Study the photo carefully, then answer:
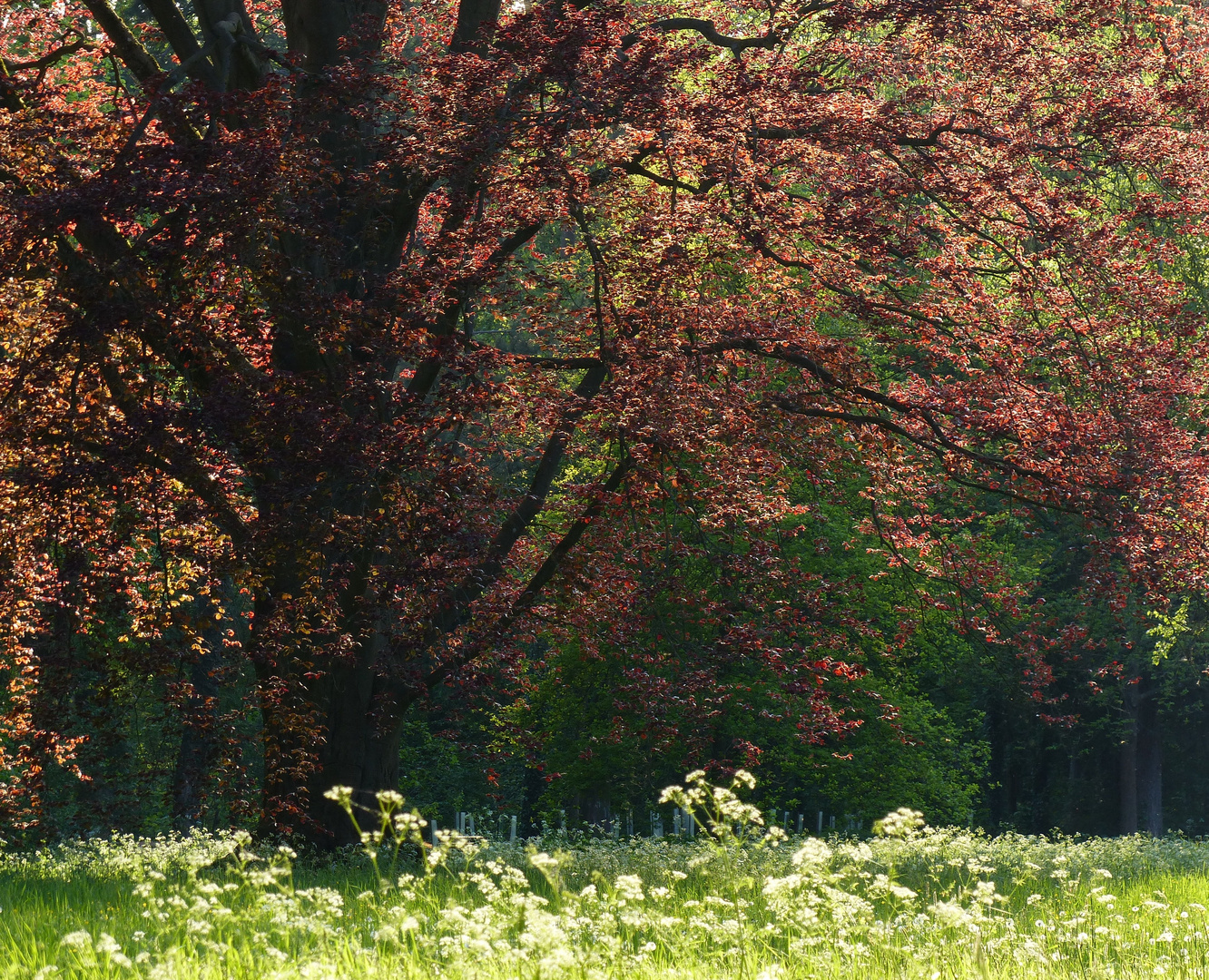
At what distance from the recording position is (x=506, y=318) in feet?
39.9

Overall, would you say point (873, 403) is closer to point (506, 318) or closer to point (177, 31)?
point (506, 318)

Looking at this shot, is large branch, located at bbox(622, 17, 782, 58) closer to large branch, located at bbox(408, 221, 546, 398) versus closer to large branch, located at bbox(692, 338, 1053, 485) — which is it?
large branch, located at bbox(408, 221, 546, 398)

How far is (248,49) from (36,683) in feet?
20.5

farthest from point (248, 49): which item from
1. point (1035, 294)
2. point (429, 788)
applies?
point (429, 788)

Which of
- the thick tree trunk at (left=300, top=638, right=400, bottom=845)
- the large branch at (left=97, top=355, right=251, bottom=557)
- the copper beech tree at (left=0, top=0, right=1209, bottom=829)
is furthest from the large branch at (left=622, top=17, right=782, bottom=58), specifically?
the thick tree trunk at (left=300, top=638, right=400, bottom=845)

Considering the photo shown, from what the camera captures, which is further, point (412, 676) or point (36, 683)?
point (36, 683)

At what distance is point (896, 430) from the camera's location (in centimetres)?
1340

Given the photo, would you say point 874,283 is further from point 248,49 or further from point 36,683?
point 36,683

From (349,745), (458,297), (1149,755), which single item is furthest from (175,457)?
(1149,755)

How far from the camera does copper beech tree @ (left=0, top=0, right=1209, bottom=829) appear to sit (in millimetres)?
9016

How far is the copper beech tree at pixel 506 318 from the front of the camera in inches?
355

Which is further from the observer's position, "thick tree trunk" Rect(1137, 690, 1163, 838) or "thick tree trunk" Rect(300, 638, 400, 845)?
"thick tree trunk" Rect(1137, 690, 1163, 838)

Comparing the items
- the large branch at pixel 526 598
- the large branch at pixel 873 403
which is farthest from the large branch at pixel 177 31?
the large branch at pixel 873 403

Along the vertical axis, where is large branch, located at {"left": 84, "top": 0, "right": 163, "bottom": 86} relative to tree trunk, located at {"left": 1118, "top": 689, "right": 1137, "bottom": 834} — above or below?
above
